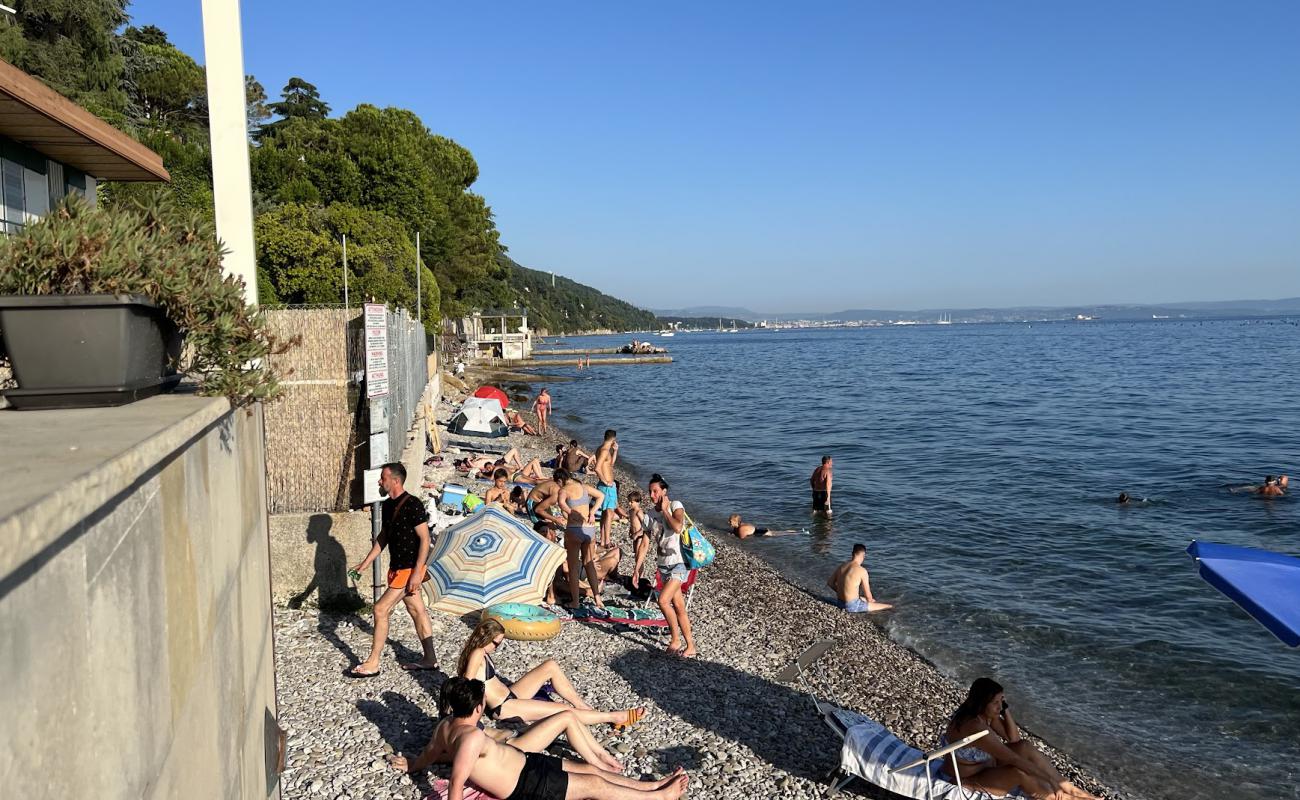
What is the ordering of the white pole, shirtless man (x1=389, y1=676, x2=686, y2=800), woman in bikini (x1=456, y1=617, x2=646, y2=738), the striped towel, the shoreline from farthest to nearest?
1. the shoreline
2. the striped towel
3. woman in bikini (x1=456, y1=617, x2=646, y2=738)
4. shirtless man (x1=389, y1=676, x2=686, y2=800)
5. the white pole

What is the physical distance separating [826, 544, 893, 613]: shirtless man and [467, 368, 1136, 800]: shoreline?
18cm

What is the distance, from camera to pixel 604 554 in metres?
11.1

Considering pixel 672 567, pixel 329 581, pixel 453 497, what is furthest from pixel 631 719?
pixel 453 497

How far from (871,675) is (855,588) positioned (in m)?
2.49

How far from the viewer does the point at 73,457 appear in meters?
1.87

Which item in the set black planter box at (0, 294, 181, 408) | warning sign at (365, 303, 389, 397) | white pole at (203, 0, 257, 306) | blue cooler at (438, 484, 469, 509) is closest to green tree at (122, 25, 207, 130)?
blue cooler at (438, 484, 469, 509)

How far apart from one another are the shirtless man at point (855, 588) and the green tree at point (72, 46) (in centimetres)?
2819

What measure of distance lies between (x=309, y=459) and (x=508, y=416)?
18812mm

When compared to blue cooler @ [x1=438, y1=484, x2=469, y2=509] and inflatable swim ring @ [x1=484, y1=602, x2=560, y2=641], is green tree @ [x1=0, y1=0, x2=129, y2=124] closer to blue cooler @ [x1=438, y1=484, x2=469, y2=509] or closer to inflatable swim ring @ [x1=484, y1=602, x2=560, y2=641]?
blue cooler @ [x1=438, y1=484, x2=469, y2=509]

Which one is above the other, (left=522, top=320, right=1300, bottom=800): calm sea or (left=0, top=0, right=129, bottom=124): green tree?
(left=0, top=0, right=129, bottom=124): green tree

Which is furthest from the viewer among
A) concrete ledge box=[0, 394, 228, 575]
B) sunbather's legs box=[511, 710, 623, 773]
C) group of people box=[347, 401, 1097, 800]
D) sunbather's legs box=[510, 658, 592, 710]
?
sunbather's legs box=[510, 658, 592, 710]

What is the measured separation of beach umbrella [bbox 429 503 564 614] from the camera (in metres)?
7.72

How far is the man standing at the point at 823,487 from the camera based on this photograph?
17955 mm

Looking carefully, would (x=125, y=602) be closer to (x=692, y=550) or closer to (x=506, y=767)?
(x=506, y=767)
